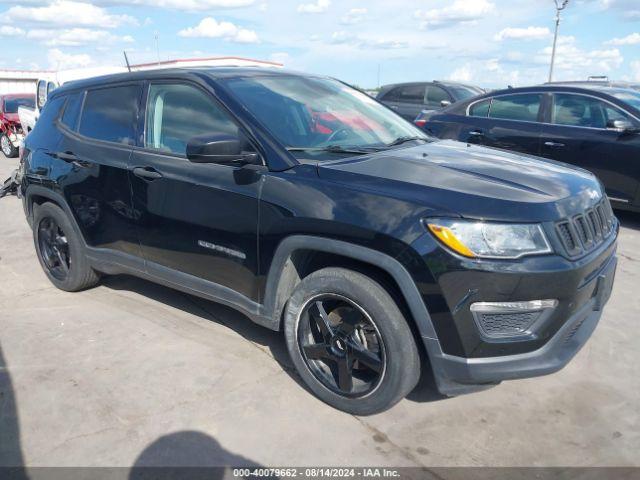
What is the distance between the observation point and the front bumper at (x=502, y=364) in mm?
2480

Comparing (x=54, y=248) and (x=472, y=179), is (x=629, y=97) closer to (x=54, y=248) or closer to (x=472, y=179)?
(x=472, y=179)

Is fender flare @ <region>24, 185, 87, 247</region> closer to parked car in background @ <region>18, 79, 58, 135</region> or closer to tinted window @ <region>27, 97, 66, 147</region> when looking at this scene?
tinted window @ <region>27, 97, 66, 147</region>

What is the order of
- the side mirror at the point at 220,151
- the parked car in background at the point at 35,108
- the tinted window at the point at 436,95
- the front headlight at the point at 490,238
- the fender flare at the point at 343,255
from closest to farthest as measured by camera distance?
the front headlight at the point at 490,238
the fender flare at the point at 343,255
the side mirror at the point at 220,151
the tinted window at the point at 436,95
the parked car in background at the point at 35,108

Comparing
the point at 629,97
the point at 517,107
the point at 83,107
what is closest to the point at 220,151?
the point at 83,107

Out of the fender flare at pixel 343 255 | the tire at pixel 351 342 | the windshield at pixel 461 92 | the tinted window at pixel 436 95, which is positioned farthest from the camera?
the tinted window at pixel 436 95

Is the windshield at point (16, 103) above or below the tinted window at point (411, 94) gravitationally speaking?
below

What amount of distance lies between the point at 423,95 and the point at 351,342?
1002 cm

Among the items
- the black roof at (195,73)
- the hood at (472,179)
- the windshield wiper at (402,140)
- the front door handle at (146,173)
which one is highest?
the black roof at (195,73)

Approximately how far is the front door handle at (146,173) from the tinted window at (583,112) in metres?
5.28

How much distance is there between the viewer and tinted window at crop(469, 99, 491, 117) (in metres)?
7.55

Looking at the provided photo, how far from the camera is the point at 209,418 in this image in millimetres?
2910

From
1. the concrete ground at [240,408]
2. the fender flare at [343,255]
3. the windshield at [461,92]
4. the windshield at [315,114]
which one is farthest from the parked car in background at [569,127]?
the fender flare at [343,255]

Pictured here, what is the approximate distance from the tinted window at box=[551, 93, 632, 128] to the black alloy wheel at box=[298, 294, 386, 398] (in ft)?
16.7

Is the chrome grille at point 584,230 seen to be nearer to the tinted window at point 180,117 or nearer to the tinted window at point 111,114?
the tinted window at point 180,117
